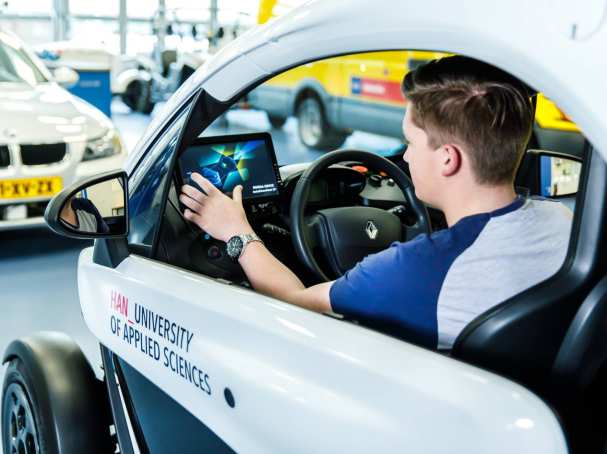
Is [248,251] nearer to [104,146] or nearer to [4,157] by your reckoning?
[4,157]

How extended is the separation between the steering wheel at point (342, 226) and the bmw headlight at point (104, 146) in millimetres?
3004

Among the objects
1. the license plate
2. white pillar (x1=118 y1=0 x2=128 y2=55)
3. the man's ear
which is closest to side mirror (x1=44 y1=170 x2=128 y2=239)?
the man's ear

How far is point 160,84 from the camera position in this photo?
1217 cm

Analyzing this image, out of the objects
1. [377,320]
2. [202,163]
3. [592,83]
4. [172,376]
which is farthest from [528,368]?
[202,163]

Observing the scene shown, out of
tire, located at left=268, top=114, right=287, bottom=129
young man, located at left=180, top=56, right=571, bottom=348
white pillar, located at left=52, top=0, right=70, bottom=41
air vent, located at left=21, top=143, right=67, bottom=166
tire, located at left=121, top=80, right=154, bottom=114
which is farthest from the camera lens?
white pillar, located at left=52, top=0, right=70, bottom=41

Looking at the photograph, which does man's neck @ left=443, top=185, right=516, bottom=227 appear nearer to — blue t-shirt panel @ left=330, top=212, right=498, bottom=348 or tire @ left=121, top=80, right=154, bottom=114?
blue t-shirt panel @ left=330, top=212, right=498, bottom=348

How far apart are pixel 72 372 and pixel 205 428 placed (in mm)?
607

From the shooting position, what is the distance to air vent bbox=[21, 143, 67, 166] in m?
4.54

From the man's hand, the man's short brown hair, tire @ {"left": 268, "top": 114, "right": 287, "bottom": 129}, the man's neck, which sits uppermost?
the man's short brown hair

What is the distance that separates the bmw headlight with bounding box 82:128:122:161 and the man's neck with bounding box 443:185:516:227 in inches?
150

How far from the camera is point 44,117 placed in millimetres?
4758

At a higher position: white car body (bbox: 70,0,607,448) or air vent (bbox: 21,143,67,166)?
white car body (bbox: 70,0,607,448)

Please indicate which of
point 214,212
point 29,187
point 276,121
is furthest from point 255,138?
point 276,121

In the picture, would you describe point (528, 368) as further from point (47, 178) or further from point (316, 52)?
point (47, 178)
